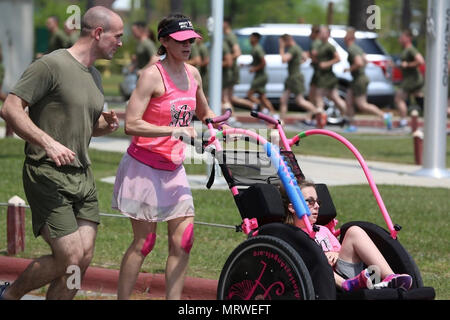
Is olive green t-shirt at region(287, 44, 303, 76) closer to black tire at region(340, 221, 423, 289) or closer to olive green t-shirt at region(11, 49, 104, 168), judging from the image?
black tire at region(340, 221, 423, 289)

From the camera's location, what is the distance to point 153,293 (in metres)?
7.76

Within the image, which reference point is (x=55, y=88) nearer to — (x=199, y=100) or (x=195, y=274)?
(x=199, y=100)

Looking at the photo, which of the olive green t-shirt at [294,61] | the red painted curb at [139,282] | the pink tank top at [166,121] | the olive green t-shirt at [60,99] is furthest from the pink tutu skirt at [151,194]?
the olive green t-shirt at [294,61]

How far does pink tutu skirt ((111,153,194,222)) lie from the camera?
21.3 ft

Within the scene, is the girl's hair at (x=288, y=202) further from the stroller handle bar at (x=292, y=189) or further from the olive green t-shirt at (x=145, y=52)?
the olive green t-shirt at (x=145, y=52)

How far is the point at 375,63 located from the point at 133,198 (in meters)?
18.5

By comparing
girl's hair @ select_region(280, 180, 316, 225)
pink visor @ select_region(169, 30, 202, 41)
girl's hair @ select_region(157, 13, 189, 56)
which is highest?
girl's hair @ select_region(157, 13, 189, 56)

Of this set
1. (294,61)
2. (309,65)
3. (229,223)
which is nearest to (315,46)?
(294,61)

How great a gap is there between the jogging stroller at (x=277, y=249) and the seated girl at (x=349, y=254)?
11 centimetres

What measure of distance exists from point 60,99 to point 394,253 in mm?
2134

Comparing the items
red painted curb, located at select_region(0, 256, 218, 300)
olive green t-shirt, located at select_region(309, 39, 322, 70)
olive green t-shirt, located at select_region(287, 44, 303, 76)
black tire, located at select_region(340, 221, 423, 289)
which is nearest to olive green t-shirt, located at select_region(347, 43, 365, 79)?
olive green t-shirt, located at select_region(309, 39, 322, 70)

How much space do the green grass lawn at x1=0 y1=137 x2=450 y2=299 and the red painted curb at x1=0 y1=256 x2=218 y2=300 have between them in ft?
1.27

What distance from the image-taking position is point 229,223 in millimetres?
10281

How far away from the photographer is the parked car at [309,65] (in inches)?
944
